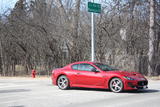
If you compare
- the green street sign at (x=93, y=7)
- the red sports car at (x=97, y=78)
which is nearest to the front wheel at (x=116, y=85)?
the red sports car at (x=97, y=78)

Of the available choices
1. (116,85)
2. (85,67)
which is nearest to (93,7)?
(85,67)

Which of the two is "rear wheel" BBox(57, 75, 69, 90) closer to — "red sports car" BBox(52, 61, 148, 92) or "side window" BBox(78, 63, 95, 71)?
"red sports car" BBox(52, 61, 148, 92)

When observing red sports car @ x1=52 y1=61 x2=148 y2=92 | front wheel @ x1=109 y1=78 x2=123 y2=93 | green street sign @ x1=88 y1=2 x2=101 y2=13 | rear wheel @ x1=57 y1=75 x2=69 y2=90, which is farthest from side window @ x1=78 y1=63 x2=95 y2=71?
green street sign @ x1=88 y1=2 x2=101 y2=13

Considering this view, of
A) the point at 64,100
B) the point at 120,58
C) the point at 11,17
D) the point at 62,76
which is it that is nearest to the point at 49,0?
the point at 11,17

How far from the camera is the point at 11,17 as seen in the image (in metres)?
29.1

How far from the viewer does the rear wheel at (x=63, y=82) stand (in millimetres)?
14530

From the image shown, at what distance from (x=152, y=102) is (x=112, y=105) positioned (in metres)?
1.43

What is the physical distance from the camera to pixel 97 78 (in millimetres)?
13430

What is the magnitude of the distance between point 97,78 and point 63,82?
195 cm

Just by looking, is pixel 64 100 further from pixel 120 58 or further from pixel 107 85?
pixel 120 58

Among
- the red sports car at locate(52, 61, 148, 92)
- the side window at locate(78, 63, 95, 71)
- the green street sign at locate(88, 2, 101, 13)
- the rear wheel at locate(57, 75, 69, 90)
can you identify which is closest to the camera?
the red sports car at locate(52, 61, 148, 92)

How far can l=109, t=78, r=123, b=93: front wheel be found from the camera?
42.2ft

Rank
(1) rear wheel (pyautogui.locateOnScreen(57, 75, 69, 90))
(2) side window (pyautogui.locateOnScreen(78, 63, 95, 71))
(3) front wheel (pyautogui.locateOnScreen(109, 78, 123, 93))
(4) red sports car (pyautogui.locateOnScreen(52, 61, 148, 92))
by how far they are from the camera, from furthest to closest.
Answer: (1) rear wheel (pyautogui.locateOnScreen(57, 75, 69, 90))
(2) side window (pyautogui.locateOnScreen(78, 63, 95, 71))
(3) front wheel (pyautogui.locateOnScreen(109, 78, 123, 93))
(4) red sports car (pyautogui.locateOnScreen(52, 61, 148, 92))

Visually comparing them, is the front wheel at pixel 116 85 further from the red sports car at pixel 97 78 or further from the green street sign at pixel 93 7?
the green street sign at pixel 93 7
